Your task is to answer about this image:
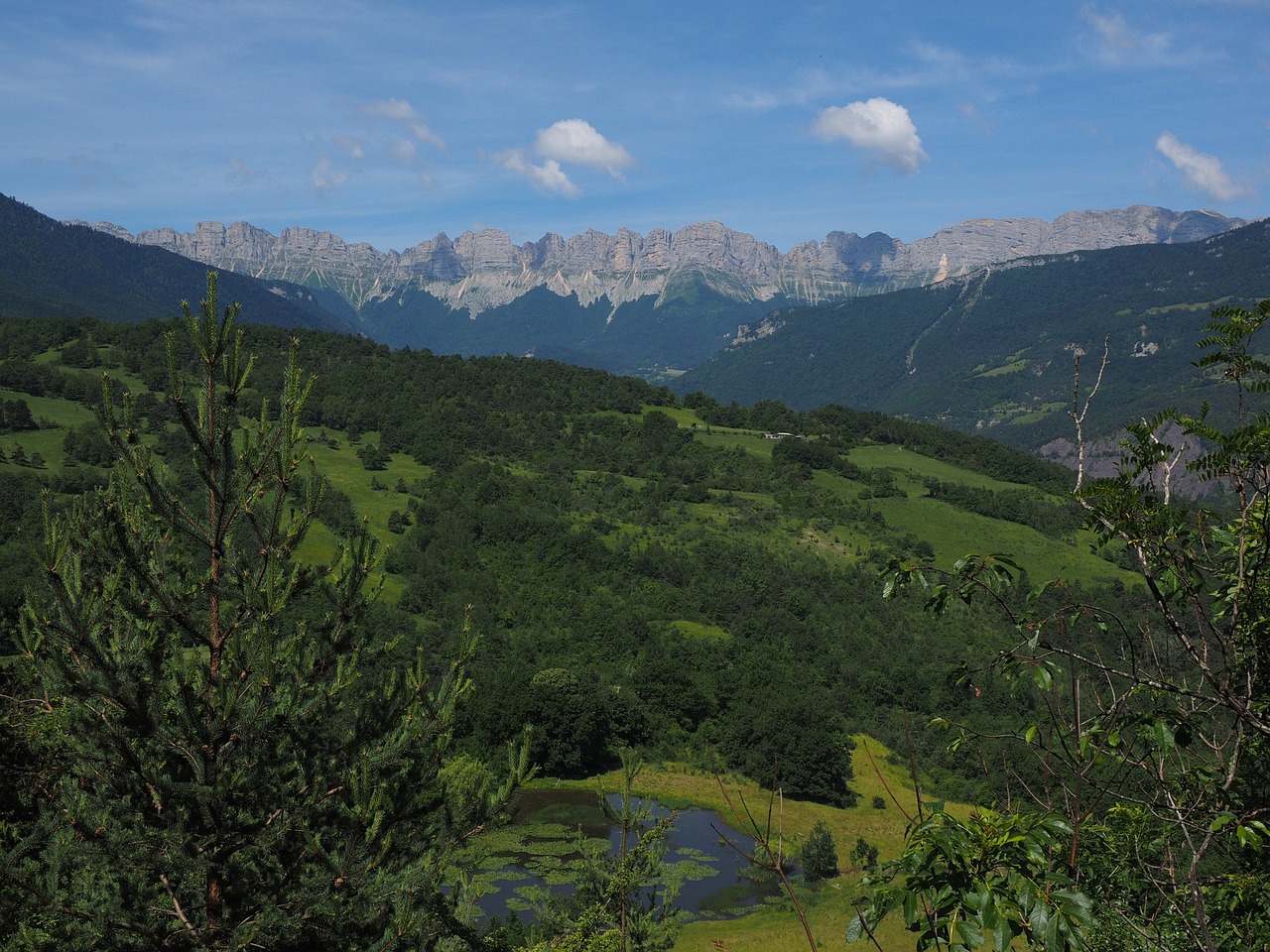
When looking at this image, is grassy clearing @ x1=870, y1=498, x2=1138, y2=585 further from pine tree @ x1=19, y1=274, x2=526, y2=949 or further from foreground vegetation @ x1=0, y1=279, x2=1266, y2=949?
pine tree @ x1=19, y1=274, x2=526, y2=949

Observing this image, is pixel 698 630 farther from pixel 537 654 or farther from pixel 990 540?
pixel 990 540

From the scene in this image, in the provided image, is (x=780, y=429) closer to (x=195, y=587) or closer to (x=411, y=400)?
(x=411, y=400)

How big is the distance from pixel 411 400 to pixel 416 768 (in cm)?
10874

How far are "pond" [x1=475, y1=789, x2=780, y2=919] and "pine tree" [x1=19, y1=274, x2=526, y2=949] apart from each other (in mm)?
27000

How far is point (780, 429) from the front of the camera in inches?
5030

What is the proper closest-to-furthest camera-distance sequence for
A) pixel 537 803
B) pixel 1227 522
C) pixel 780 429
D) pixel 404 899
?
pixel 1227 522 < pixel 404 899 < pixel 537 803 < pixel 780 429

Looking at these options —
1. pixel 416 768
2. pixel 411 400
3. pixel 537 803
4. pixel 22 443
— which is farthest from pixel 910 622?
pixel 22 443

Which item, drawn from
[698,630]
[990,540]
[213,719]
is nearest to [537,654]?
[698,630]

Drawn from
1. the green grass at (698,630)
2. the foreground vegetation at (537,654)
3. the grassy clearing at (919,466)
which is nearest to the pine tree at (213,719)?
the foreground vegetation at (537,654)

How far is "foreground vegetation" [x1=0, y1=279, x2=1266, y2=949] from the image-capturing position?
5633 millimetres

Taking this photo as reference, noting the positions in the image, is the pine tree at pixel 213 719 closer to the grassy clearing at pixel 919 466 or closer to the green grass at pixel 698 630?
the green grass at pixel 698 630

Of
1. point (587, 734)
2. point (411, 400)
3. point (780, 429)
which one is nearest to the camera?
point (587, 734)

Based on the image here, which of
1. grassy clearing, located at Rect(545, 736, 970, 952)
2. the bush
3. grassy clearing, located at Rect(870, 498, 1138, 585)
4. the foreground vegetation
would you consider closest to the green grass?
the foreground vegetation

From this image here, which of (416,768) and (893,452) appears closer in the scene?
(416,768)
